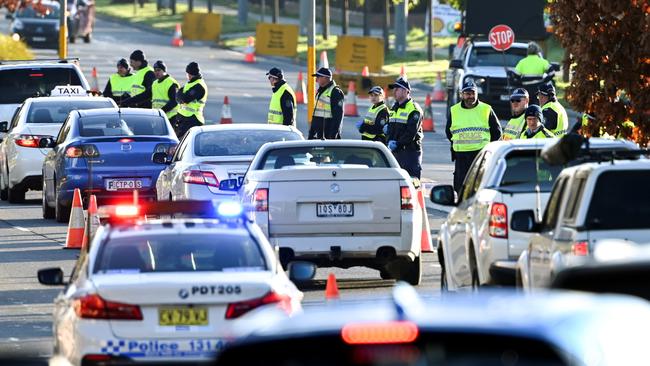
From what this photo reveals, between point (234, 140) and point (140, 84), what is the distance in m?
9.07

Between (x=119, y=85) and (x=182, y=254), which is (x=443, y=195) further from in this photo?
(x=119, y=85)

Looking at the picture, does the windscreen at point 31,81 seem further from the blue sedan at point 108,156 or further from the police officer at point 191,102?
the blue sedan at point 108,156

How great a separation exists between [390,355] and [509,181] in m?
9.38

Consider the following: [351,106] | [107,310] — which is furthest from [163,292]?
[351,106]

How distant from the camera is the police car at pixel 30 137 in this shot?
2477 cm

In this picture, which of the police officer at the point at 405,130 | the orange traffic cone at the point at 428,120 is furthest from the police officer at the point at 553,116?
the orange traffic cone at the point at 428,120

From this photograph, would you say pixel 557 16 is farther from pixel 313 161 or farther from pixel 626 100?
pixel 313 161

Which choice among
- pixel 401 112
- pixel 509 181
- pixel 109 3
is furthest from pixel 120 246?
pixel 109 3

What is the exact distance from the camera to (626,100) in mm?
18094

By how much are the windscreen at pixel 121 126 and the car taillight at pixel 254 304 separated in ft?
41.3

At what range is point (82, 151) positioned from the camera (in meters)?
21.9

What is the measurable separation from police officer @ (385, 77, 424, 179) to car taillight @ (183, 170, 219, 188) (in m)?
3.52

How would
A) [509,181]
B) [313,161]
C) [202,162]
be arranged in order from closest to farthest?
[509,181]
[313,161]
[202,162]

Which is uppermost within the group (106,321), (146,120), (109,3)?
(106,321)
